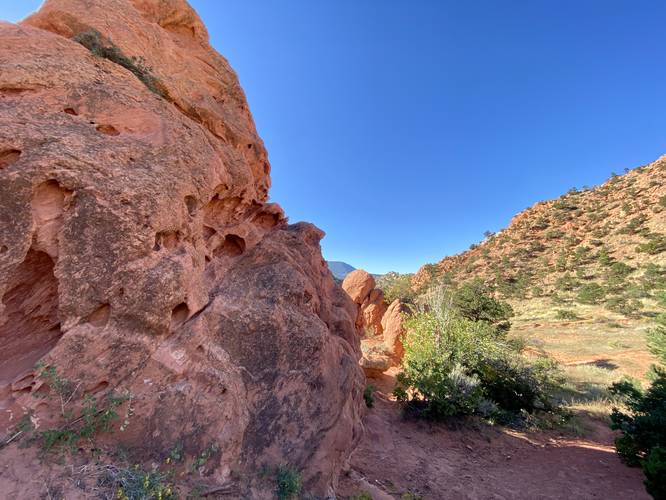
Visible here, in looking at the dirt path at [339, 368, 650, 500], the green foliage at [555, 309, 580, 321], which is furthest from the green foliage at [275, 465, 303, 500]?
the green foliage at [555, 309, 580, 321]

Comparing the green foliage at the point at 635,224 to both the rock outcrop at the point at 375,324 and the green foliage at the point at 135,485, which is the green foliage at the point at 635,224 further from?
the green foliage at the point at 135,485

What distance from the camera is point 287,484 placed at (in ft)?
15.5

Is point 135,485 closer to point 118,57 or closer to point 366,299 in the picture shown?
point 118,57

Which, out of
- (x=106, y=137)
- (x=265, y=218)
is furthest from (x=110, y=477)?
(x=265, y=218)

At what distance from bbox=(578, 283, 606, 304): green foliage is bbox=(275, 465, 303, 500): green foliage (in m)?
43.3

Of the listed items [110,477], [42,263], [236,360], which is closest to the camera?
[110,477]

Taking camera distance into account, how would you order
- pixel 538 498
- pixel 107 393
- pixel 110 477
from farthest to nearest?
pixel 538 498 < pixel 107 393 < pixel 110 477

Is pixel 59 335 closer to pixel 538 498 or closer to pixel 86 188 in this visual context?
Answer: pixel 86 188

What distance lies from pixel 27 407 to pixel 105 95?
5624 mm

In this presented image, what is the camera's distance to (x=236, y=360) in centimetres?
557

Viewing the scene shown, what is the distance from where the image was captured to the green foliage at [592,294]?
3381 cm

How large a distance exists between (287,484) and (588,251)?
186 feet

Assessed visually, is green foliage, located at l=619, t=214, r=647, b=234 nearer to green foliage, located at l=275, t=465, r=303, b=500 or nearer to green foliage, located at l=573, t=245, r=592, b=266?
green foliage, located at l=573, t=245, r=592, b=266

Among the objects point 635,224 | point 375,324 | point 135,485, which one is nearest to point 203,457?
point 135,485
